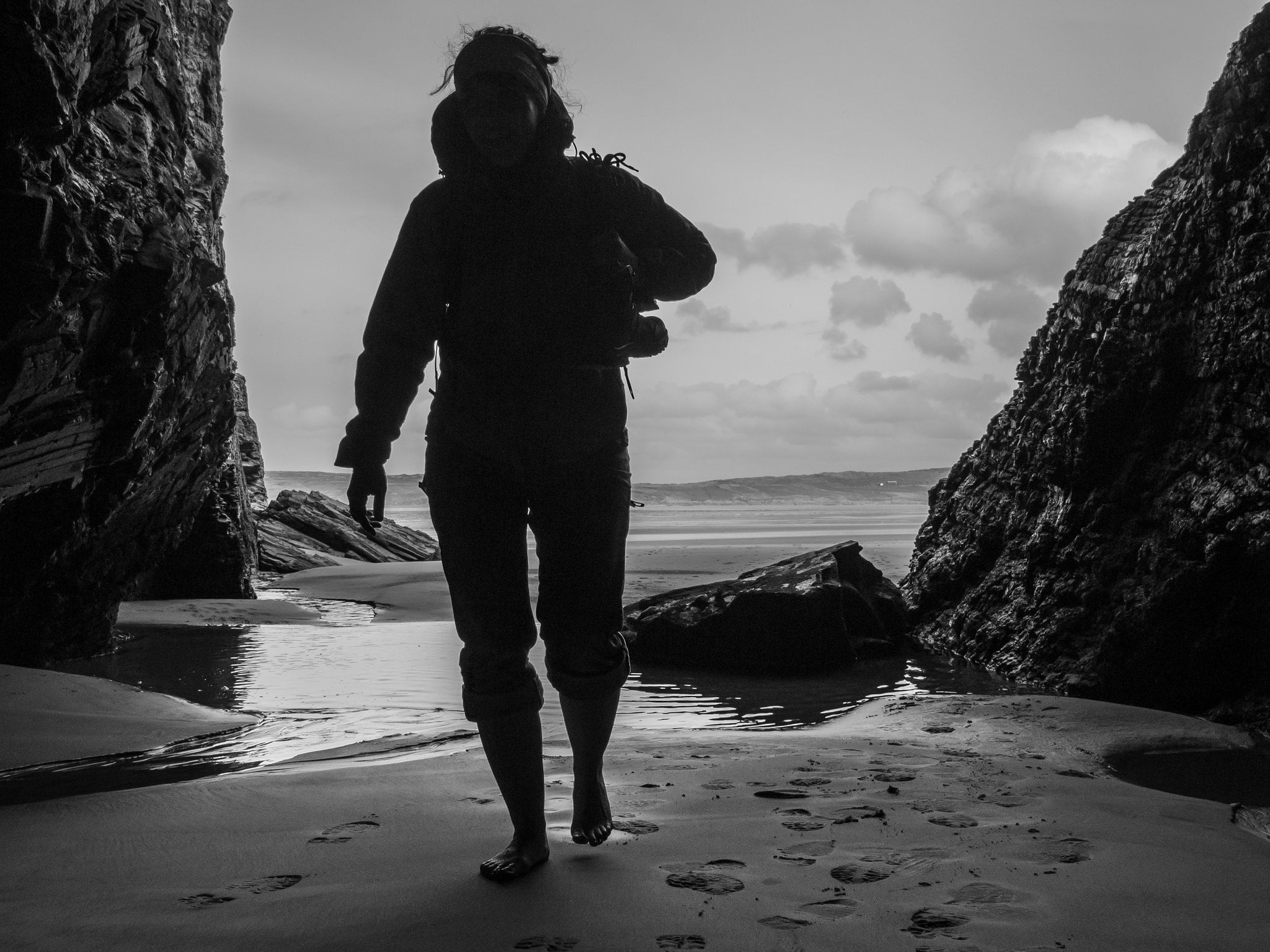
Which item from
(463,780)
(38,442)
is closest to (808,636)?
(463,780)

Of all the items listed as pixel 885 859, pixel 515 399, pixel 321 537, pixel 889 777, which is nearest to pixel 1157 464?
pixel 889 777

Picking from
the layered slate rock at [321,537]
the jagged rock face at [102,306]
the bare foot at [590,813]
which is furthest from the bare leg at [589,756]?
the layered slate rock at [321,537]

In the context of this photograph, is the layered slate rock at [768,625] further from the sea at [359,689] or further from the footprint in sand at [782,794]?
the footprint in sand at [782,794]

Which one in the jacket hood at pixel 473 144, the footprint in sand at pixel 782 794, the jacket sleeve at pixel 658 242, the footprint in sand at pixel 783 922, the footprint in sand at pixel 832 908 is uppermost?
the jacket hood at pixel 473 144

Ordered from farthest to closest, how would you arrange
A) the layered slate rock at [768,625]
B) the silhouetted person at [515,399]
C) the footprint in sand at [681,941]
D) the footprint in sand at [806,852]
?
the layered slate rock at [768,625] < the silhouetted person at [515,399] < the footprint in sand at [806,852] < the footprint in sand at [681,941]

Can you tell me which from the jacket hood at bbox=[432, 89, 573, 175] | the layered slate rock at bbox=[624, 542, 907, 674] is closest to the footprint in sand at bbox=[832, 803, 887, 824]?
the jacket hood at bbox=[432, 89, 573, 175]

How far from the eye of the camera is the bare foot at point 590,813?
245 cm

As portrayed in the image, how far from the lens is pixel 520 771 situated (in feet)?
7.89

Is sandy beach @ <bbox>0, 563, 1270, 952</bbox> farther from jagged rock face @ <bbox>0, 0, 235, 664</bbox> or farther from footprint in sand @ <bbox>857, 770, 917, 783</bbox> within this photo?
jagged rock face @ <bbox>0, 0, 235, 664</bbox>

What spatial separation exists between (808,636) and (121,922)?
Answer: 4.73 meters

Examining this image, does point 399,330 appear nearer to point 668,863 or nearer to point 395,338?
point 395,338

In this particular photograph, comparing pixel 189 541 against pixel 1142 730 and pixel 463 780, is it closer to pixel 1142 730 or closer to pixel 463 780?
pixel 463 780

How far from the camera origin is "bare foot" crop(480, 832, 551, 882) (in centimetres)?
221

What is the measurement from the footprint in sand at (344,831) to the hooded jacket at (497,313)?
96 centimetres
